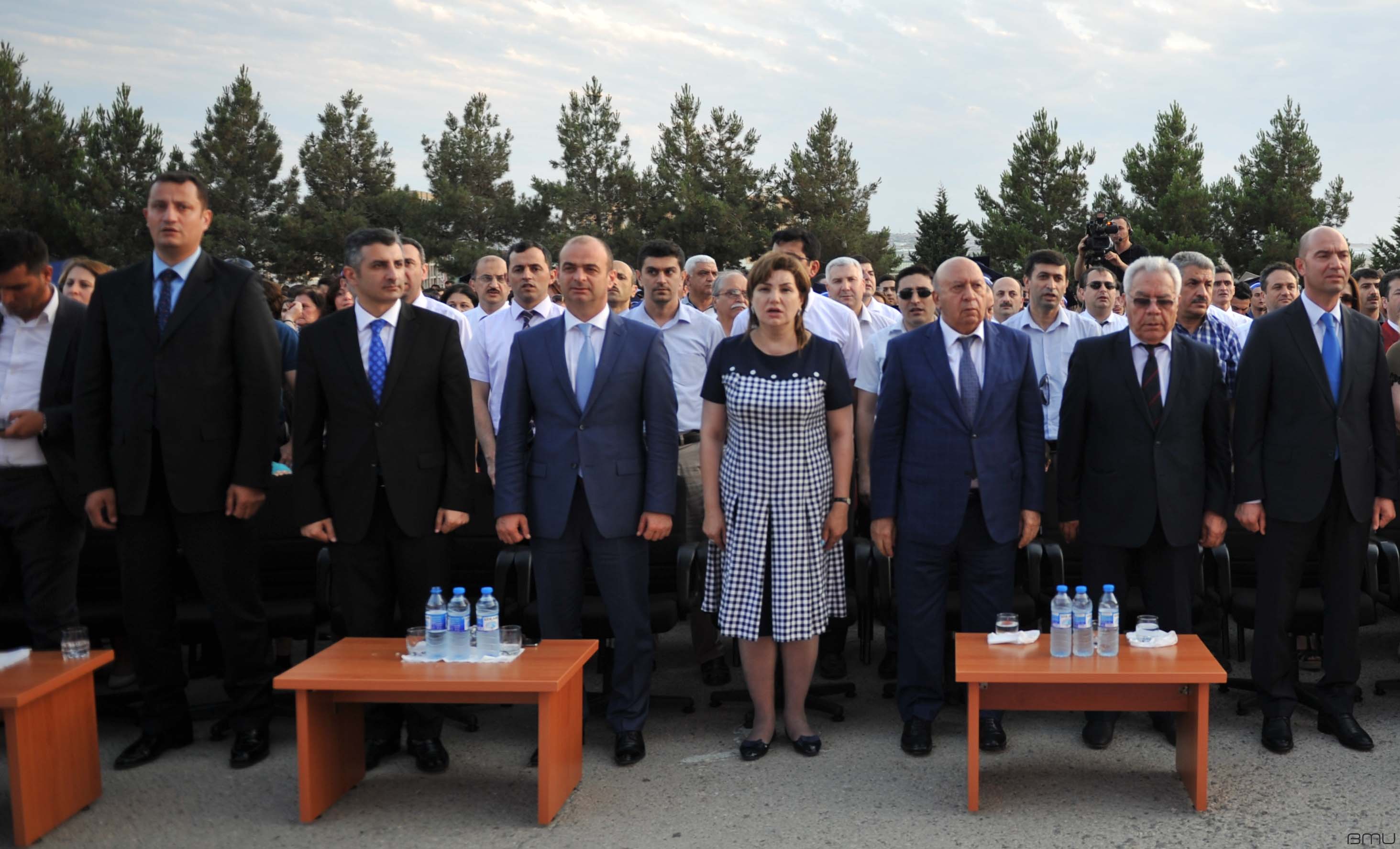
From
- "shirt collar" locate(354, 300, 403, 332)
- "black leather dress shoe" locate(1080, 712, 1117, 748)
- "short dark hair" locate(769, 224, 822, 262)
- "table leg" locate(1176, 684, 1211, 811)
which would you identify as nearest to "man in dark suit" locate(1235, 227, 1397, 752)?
"black leather dress shoe" locate(1080, 712, 1117, 748)

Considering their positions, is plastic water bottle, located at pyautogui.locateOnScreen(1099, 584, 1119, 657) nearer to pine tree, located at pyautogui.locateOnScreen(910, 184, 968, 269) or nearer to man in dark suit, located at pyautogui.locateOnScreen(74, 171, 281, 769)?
man in dark suit, located at pyautogui.locateOnScreen(74, 171, 281, 769)

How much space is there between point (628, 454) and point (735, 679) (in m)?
1.66

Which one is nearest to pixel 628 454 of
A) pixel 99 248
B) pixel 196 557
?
pixel 196 557

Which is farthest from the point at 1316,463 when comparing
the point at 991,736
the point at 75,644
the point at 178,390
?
the point at 75,644

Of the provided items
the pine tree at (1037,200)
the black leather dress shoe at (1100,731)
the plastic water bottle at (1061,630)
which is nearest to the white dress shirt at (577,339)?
the plastic water bottle at (1061,630)

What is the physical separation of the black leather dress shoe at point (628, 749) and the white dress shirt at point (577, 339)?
140cm

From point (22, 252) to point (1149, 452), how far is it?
15.1ft

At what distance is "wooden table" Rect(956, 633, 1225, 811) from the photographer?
3.74m

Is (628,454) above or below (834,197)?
below

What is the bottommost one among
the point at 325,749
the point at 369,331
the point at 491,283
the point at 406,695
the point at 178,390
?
the point at 325,749

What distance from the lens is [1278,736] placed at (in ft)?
14.4

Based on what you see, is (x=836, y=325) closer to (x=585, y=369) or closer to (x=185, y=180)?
(x=585, y=369)

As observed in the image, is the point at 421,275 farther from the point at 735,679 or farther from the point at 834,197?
the point at 834,197

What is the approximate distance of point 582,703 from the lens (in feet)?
13.8
